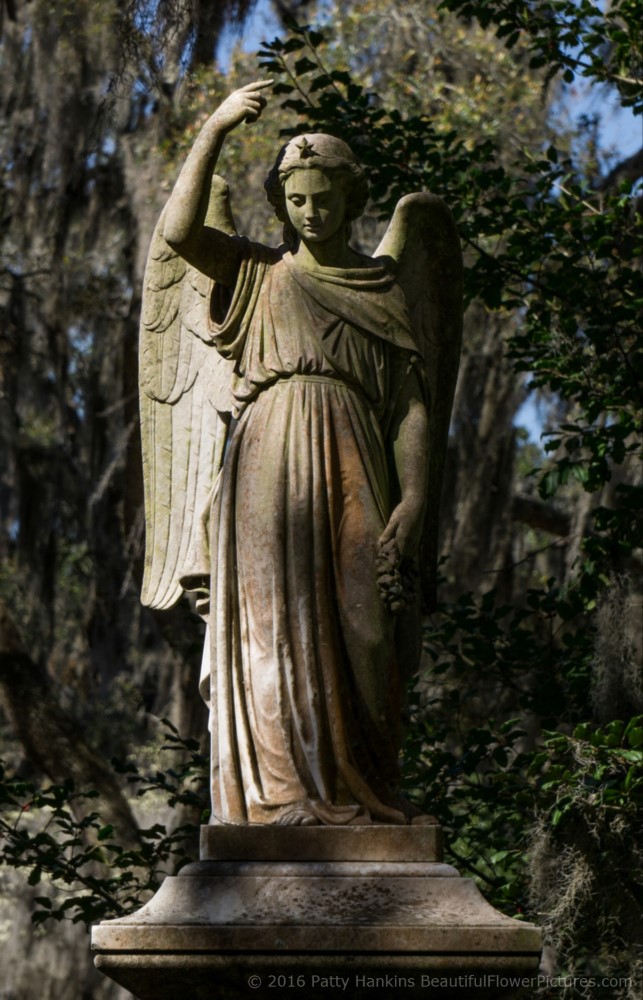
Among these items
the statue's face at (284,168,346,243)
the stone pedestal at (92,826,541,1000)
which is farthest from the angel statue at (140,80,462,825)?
the stone pedestal at (92,826,541,1000)

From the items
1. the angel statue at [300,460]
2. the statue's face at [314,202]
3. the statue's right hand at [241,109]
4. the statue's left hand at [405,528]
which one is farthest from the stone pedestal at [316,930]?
the statue's right hand at [241,109]

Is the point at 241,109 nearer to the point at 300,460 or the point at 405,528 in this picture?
the point at 300,460

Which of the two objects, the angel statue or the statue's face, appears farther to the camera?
the statue's face

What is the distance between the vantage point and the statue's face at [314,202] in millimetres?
5328

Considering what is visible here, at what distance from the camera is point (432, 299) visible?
5.71m

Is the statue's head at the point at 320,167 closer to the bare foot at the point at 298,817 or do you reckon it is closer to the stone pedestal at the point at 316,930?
the bare foot at the point at 298,817

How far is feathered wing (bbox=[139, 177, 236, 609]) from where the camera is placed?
562 centimetres

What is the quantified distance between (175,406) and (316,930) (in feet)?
6.35

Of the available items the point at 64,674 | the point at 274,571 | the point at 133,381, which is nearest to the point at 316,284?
the point at 274,571

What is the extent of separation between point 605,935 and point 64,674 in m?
10.5

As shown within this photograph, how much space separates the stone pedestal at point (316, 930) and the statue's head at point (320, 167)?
1906 mm

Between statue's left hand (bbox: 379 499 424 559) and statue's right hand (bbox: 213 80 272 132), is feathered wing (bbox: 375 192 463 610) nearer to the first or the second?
statue's left hand (bbox: 379 499 424 559)

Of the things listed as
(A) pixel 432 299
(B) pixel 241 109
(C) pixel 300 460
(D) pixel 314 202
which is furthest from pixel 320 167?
(C) pixel 300 460

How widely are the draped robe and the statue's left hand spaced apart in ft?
0.17
